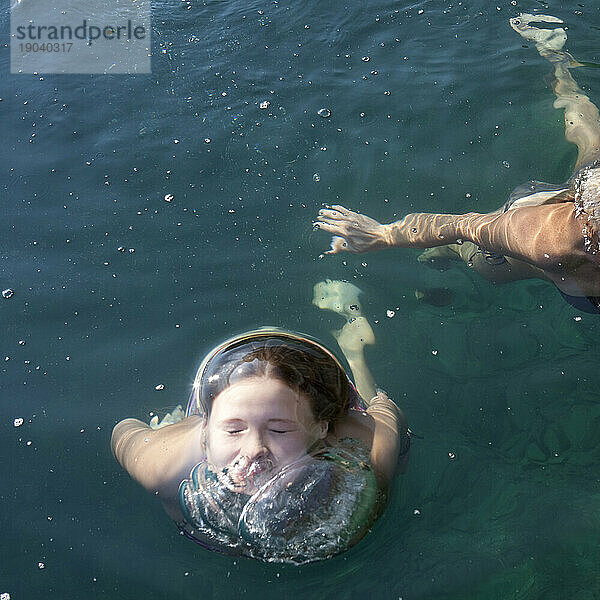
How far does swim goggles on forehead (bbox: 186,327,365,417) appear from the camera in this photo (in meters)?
3.38

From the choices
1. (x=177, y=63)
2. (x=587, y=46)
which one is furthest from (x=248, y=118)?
(x=587, y=46)

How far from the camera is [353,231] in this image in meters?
4.75

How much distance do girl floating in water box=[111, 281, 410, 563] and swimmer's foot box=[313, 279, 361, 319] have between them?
770 millimetres

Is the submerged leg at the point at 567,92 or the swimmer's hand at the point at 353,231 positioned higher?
the submerged leg at the point at 567,92

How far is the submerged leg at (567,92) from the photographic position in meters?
5.18

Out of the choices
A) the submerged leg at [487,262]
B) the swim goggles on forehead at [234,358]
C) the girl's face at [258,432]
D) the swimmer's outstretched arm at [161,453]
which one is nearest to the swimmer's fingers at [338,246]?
the submerged leg at [487,262]

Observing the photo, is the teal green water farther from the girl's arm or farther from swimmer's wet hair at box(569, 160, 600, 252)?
swimmer's wet hair at box(569, 160, 600, 252)

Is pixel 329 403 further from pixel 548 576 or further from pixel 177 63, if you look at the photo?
pixel 177 63

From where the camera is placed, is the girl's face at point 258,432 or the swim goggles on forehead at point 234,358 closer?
the girl's face at point 258,432

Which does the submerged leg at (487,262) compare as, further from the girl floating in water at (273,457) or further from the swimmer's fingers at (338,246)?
the girl floating in water at (273,457)

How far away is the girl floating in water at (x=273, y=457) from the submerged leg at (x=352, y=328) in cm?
31

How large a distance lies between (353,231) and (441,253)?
63cm

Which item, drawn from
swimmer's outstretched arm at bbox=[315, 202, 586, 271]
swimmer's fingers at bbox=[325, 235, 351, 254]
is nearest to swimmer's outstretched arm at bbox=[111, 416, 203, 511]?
swimmer's fingers at bbox=[325, 235, 351, 254]

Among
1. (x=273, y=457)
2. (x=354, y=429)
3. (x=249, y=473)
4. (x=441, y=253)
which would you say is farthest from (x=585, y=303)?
(x=249, y=473)
